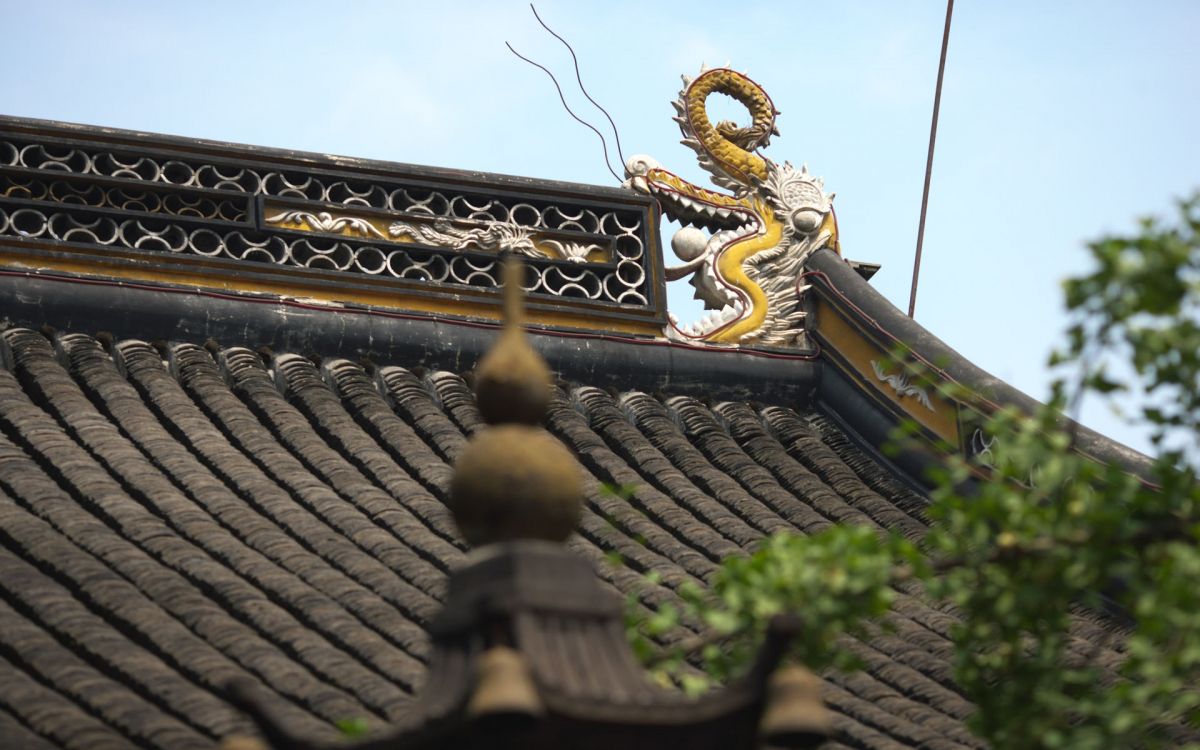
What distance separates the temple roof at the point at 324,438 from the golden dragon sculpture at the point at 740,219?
0.39 feet

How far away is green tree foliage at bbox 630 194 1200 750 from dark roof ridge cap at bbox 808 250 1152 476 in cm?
352

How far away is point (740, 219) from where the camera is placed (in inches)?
381

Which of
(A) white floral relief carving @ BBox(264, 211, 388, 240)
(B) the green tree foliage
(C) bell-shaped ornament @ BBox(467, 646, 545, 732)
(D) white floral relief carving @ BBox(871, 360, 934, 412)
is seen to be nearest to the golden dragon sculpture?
(D) white floral relief carving @ BBox(871, 360, 934, 412)

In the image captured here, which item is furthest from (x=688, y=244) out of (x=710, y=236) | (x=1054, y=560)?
(x=1054, y=560)

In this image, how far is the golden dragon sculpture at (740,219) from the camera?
31.2ft

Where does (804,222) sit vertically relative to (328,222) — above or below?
above

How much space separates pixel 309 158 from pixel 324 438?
1.63 metres

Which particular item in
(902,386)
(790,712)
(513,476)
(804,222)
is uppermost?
(804,222)

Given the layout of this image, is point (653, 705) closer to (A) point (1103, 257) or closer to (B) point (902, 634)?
(A) point (1103, 257)

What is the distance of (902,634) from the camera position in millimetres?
7207

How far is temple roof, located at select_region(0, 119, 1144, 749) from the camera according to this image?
5922mm

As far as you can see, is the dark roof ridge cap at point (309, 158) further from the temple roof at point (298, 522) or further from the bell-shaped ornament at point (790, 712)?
the bell-shaped ornament at point (790, 712)

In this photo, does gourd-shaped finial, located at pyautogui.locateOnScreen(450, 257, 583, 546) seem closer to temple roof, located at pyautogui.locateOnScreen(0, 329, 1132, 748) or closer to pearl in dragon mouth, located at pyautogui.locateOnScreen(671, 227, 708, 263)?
temple roof, located at pyautogui.locateOnScreen(0, 329, 1132, 748)

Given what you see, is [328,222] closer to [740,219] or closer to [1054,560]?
[740,219]
